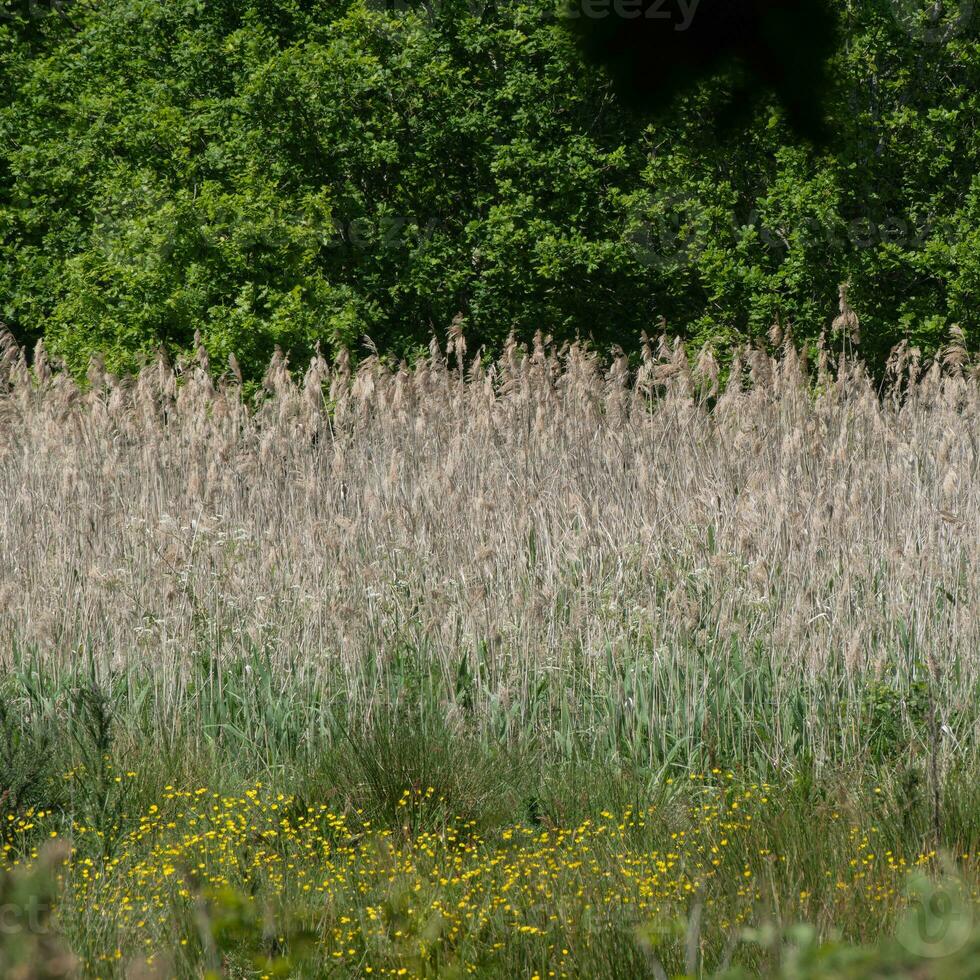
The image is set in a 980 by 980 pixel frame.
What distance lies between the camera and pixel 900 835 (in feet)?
11.4

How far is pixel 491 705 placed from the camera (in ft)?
14.3

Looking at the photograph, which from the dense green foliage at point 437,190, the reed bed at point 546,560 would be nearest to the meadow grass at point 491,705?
the reed bed at point 546,560

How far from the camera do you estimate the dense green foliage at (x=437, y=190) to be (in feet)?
32.0

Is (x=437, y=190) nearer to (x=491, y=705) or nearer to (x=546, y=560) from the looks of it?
(x=546, y=560)

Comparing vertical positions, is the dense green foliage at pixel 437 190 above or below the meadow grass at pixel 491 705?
above

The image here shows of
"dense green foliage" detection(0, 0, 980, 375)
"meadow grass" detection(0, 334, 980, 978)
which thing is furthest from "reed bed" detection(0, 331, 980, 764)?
"dense green foliage" detection(0, 0, 980, 375)

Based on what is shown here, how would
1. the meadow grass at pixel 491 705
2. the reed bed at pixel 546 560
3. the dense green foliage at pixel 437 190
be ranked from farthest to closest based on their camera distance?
the dense green foliage at pixel 437 190 → the reed bed at pixel 546 560 → the meadow grass at pixel 491 705

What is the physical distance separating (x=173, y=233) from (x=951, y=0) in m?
6.05

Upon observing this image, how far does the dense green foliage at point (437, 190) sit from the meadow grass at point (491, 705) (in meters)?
3.27

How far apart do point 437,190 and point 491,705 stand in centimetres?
844

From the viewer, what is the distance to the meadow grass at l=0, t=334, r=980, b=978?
298 centimetres

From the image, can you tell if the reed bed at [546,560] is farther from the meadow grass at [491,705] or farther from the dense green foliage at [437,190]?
the dense green foliage at [437,190]

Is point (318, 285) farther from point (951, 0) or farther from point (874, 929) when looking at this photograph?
→ point (874, 929)

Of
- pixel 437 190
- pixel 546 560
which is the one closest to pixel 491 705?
pixel 546 560
